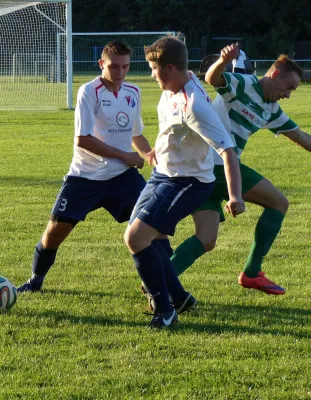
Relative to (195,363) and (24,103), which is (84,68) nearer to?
(24,103)

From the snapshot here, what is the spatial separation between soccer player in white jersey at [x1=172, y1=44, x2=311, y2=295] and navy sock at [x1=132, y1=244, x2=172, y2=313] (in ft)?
2.23

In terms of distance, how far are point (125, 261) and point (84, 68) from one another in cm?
3606

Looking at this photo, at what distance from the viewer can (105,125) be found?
226 inches

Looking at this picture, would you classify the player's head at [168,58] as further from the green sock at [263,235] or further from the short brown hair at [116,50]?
the green sock at [263,235]

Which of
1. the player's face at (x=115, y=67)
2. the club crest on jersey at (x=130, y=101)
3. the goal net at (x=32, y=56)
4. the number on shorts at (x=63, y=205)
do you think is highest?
the player's face at (x=115, y=67)

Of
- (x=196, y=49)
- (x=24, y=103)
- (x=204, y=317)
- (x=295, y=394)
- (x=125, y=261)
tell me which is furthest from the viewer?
(x=196, y=49)

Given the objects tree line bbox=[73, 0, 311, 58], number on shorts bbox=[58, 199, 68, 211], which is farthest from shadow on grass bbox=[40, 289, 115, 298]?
tree line bbox=[73, 0, 311, 58]

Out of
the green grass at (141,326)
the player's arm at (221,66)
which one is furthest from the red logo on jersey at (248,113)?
the green grass at (141,326)

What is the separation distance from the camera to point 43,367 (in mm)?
4207

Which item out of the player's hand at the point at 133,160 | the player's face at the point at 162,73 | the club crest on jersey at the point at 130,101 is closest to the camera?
the player's face at the point at 162,73

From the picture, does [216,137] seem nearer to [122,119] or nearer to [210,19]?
[122,119]

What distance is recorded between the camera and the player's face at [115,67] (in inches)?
218

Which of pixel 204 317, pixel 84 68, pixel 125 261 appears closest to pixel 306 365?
pixel 204 317

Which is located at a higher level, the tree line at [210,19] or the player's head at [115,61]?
the player's head at [115,61]
